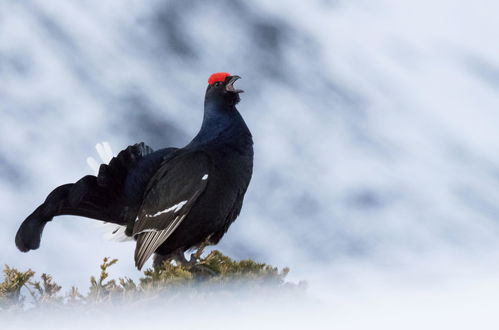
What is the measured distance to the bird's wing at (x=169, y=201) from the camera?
581cm

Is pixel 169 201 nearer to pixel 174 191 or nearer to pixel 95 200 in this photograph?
pixel 174 191

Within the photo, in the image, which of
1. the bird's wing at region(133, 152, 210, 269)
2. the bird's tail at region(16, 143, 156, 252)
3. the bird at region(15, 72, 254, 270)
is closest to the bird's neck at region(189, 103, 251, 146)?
the bird at region(15, 72, 254, 270)

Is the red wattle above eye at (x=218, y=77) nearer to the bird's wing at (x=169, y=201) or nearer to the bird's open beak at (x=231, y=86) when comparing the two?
the bird's open beak at (x=231, y=86)

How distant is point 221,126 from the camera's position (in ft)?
20.7

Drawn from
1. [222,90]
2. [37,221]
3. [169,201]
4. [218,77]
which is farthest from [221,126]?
[37,221]

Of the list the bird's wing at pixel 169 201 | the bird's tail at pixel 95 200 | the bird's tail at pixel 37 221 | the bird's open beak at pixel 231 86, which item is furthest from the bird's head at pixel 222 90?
the bird's tail at pixel 37 221

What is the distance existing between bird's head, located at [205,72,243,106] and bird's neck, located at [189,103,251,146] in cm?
7

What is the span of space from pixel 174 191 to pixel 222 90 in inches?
49.6

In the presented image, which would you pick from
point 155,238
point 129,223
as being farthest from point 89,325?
point 129,223

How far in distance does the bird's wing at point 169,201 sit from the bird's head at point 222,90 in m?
0.75

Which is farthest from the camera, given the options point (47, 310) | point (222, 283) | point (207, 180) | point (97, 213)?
point (97, 213)

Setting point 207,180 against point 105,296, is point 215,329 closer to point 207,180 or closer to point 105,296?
point 105,296

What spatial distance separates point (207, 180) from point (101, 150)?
1.42 meters

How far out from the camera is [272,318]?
3.84 meters
